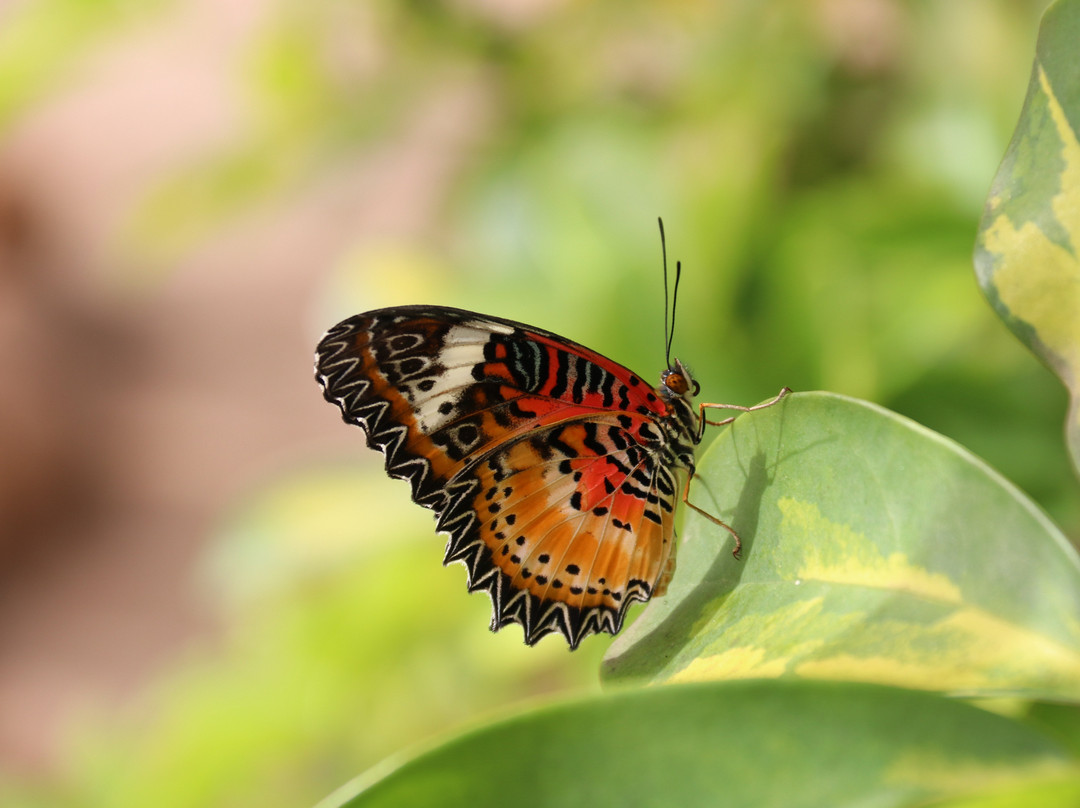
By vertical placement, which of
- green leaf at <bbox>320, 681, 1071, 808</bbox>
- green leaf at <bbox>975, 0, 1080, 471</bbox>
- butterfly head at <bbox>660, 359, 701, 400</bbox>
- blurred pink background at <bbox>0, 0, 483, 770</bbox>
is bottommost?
green leaf at <bbox>320, 681, 1071, 808</bbox>

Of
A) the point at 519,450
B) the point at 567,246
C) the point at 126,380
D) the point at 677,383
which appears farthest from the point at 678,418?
the point at 126,380

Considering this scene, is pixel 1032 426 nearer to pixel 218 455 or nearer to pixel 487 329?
pixel 487 329

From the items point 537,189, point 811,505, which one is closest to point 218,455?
point 537,189

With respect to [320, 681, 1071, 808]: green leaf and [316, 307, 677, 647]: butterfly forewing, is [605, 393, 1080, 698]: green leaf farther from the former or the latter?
[316, 307, 677, 647]: butterfly forewing

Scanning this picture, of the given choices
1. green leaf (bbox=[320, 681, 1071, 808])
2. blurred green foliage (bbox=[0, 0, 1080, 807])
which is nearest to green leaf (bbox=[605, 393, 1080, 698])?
green leaf (bbox=[320, 681, 1071, 808])

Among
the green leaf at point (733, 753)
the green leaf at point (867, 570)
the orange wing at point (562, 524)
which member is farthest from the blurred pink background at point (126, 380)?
the green leaf at point (733, 753)

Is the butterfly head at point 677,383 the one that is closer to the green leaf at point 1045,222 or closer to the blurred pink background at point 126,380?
the green leaf at point 1045,222
